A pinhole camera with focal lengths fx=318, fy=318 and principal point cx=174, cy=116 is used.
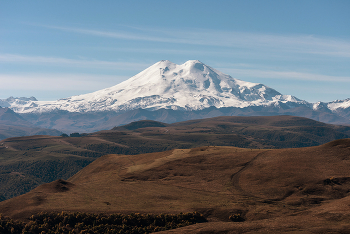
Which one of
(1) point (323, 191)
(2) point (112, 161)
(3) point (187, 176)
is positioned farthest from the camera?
(2) point (112, 161)

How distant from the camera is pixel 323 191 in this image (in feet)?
365

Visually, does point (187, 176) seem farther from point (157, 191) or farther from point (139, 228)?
point (139, 228)

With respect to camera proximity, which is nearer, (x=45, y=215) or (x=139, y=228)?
(x=139, y=228)

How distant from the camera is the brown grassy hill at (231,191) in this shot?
81831 mm

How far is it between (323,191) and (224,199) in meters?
34.9

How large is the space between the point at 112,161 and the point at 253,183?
98.0 metres

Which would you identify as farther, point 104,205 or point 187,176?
point 187,176

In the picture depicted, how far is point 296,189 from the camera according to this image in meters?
114

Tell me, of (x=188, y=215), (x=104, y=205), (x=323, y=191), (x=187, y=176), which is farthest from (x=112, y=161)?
(x=323, y=191)

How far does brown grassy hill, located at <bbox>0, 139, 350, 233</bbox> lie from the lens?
81.8 m

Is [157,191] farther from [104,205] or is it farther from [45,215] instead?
[45,215]

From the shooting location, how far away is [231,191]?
119750 millimetres

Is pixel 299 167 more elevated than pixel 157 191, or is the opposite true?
pixel 299 167

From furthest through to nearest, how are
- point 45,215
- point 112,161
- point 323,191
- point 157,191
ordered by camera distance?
point 112,161 → point 157,191 → point 323,191 → point 45,215
